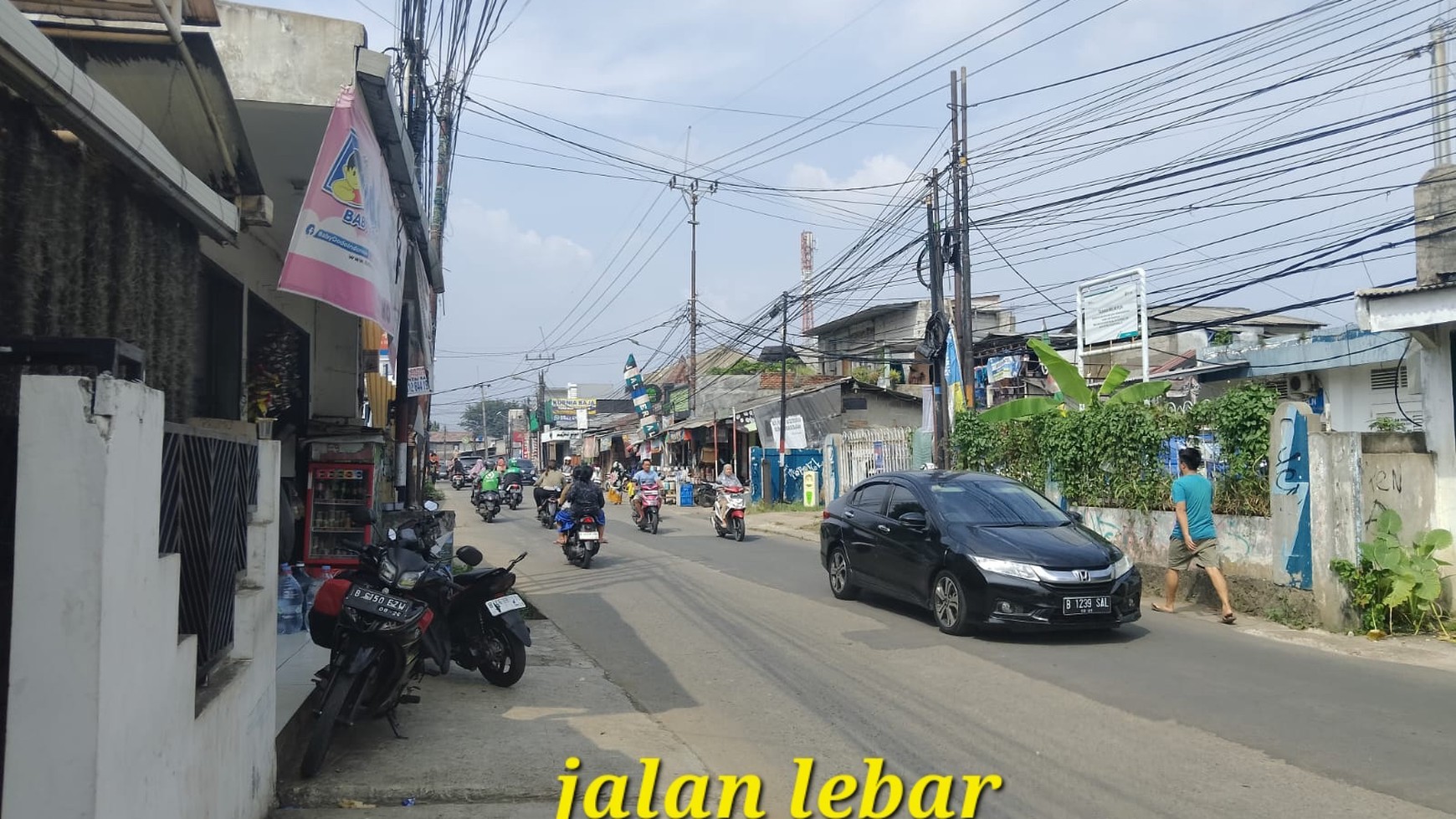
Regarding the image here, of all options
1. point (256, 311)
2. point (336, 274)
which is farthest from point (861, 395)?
point (336, 274)

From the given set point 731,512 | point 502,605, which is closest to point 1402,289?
point 502,605

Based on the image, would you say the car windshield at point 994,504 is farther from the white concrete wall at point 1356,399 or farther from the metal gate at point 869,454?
the metal gate at point 869,454

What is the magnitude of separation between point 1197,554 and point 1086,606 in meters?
2.32

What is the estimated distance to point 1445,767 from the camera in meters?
5.54

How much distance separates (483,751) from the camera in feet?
18.7

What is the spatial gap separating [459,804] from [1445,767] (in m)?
5.18

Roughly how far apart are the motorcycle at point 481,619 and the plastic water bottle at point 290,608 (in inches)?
84.9

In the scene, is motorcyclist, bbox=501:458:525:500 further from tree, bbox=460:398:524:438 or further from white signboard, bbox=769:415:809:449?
tree, bbox=460:398:524:438

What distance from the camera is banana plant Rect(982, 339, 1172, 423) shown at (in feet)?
47.3

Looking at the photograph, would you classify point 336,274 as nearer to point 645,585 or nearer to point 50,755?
point 50,755

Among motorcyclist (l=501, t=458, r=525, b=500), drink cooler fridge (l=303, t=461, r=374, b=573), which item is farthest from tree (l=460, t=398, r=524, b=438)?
drink cooler fridge (l=303, t=461, r=374, b=573)

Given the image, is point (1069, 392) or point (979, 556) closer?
point (979, 556)

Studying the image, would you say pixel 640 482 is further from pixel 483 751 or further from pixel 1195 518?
pixel 483 751

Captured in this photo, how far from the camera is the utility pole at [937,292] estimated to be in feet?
65.8
